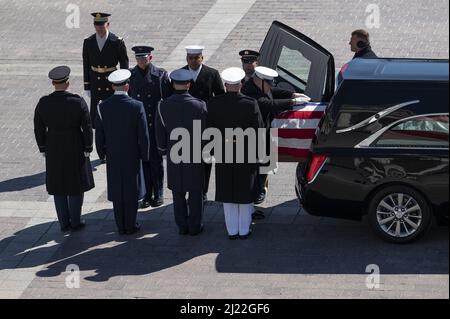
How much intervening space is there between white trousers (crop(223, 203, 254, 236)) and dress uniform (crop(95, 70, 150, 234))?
1.01 meters

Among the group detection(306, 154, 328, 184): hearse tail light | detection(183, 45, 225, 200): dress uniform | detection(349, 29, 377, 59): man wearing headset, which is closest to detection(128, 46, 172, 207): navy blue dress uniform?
detection(183, 45, 225, 200): dress uniform

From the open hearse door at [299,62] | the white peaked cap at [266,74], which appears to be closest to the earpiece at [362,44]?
the open hearse door at [299,62]

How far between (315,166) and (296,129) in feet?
2.77

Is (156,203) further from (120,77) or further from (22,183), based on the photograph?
(22,183)

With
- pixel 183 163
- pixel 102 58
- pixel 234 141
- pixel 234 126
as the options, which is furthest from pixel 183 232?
pixel 102 58

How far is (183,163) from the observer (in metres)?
12.1

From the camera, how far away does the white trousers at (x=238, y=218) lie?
1204 cm

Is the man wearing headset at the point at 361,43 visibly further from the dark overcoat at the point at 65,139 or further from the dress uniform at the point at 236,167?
the dark overcoat at the point at 65,139

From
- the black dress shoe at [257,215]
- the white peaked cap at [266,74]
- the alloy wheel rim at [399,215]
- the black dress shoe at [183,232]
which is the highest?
the white peaked cap at [266,74]

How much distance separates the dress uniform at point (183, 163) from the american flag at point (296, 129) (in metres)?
0.91

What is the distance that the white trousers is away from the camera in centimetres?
1204

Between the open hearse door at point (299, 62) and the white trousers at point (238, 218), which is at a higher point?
the open hearse door at point (299, 62)

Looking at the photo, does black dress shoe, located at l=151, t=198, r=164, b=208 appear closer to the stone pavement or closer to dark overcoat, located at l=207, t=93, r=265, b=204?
the stone pavement
